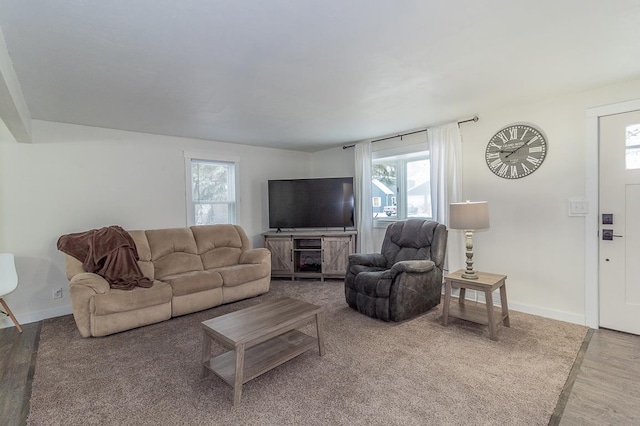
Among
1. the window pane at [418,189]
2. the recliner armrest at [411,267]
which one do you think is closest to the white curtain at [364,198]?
the window pane at [418,189]

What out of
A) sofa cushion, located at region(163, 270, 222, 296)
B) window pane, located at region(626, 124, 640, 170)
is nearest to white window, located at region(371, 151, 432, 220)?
window pane, located at region(626, 124, 640, 170)

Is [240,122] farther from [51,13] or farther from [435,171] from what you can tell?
[435,171]

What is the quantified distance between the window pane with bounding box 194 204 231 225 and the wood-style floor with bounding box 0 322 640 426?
2.39 meters

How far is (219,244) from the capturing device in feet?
14.8

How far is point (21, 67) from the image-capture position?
2229 millimetres

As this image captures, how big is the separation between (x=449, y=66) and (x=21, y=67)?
318 cm

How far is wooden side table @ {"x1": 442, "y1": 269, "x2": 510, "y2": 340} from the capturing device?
276 cm

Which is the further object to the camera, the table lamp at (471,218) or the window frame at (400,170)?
the window frame at (400,170)

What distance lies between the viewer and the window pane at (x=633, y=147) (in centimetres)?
274

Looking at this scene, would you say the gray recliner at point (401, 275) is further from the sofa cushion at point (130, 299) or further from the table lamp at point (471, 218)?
the sofa cushion at point (130, 299)

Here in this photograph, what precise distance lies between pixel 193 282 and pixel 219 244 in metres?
1.02

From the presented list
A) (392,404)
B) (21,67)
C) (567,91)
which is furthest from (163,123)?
(567,91)

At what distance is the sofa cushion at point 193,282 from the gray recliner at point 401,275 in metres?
1.62

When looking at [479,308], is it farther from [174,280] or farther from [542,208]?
[174,280]
